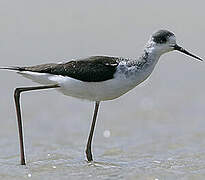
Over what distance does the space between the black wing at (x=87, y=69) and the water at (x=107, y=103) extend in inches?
45.5

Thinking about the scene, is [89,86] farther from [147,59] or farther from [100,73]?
[147,59]

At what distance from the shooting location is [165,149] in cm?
1075

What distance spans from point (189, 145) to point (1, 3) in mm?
11171

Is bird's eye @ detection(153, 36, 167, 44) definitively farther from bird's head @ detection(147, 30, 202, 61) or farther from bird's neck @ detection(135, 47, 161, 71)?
bird's neck @ detection(135, 47, 161, 71)

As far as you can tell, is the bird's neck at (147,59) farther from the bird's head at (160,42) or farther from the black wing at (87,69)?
the black wing at (87,69)

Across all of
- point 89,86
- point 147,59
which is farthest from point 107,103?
point 89,86

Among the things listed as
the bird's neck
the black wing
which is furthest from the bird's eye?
the black wing

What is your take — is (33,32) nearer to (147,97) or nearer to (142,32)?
(142,32)

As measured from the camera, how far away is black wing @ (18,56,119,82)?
8953mm

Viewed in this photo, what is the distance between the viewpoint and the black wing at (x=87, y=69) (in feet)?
29.4

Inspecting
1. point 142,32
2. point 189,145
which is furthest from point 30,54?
point 189,145

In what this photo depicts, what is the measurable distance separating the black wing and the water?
3.79 feet

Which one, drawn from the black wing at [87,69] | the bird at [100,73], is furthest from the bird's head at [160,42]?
the black wing at [87,69]

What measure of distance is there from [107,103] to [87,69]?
501 centimetres
